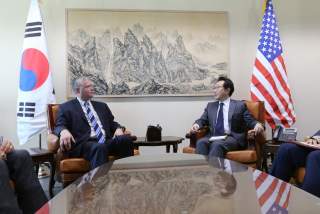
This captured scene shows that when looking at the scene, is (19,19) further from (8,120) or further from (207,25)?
(207,25)

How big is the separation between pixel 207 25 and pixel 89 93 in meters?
1.98

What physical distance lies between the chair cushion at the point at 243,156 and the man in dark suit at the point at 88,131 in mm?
952

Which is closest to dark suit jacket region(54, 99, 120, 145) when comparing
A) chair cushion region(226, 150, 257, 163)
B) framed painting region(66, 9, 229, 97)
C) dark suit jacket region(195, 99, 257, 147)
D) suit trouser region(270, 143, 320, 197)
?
framed painting region(66, 9, 229, 97)

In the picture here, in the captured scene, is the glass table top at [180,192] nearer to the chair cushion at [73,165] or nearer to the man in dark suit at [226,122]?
the chair cushion at [73,165]

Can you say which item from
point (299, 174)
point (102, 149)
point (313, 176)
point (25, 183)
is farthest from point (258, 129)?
point (25, 183)

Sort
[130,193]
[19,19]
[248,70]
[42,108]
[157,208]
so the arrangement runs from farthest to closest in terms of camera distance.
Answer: [248,70] < [19,19] < [42,108] < [130,193] < [157,208]

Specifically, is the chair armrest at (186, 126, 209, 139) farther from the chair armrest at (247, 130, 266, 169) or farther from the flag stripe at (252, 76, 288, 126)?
the flag stripe at (252, 76, 288, 126)

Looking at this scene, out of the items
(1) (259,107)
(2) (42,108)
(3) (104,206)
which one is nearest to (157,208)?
(3) (104,206)

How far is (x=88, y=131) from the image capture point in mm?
3633

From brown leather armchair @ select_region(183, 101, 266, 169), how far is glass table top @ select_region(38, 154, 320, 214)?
94cm

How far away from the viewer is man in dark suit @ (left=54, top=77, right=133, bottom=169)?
3213 millimetres

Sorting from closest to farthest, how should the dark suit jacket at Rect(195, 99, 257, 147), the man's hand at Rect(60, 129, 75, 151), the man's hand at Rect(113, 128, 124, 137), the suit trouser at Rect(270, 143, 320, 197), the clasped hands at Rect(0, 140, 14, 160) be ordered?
the clasped hands at Rect(0, 140, 14, 160), the suit trouser at Rect(270, 143, 320, 197), the man's hand at Rect(60, 129, 75, 151), the man's hand at Rect(113, 128, 124, 137), the dark suit jacket at Rect(195, 99, 257, 147)

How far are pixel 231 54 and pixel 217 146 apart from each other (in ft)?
6.22

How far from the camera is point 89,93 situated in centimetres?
372
